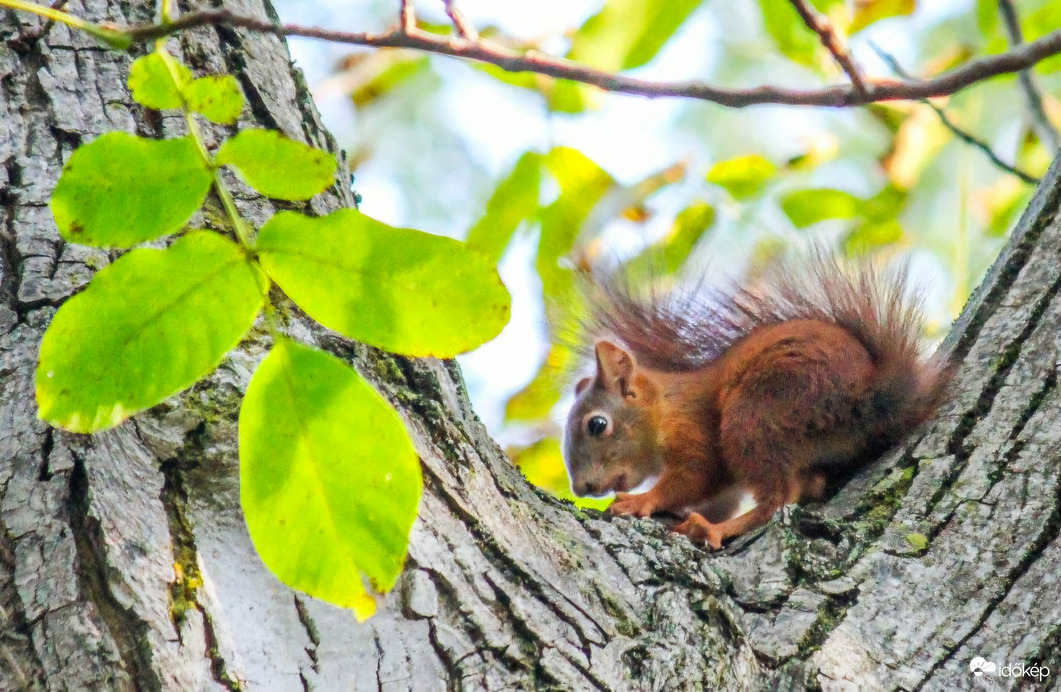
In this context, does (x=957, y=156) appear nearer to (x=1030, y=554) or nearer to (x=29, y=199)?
(x=1030, y=554)

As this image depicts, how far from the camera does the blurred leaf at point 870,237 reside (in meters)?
2.92

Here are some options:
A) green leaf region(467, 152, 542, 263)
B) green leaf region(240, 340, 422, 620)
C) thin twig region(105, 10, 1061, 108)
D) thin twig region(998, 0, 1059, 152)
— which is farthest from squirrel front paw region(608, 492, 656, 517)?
green leaf region(240, 340, 422, 620)

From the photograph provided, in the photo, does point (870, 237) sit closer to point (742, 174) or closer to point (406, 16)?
point (742, 174)

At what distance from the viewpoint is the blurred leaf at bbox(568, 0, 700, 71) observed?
5.16ft

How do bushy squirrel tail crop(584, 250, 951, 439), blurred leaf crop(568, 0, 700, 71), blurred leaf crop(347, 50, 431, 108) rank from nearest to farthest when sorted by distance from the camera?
blurred leaf crop(568, 0, 700, 71) < bushy squirrel tail crop(584, 250, 951, 439) < blurred leaf crop(347, 50, 431, 108)

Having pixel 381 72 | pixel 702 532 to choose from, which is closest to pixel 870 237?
pixel 702 532

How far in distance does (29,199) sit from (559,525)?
1034 millimetres

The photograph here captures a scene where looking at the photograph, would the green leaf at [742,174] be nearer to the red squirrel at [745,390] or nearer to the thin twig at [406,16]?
the red squirrel at [745,390]

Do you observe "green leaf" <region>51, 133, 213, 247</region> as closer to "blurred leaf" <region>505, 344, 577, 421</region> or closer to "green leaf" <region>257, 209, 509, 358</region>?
"green leaf" <region>257, 209, 509, 358</region>

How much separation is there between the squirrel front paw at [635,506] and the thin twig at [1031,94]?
4.99 feet

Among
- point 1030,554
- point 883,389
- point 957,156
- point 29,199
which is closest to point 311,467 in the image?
point 29,199

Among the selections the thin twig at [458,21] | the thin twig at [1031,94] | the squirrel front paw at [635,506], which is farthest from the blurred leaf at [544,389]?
the thin twig at [458,21]

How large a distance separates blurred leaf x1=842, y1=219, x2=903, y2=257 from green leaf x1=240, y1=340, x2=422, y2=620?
7.57ft

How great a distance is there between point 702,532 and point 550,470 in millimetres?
1762
